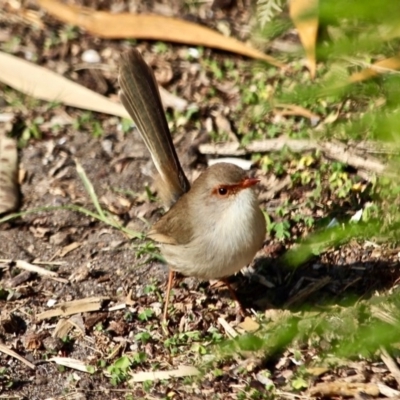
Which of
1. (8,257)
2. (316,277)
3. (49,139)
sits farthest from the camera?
(49,139)

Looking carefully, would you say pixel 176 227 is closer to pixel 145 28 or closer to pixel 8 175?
pixel 8 175

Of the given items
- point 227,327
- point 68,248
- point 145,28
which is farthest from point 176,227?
point 145,28

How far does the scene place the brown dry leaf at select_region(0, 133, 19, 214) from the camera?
7.19 m

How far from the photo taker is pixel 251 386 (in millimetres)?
5293

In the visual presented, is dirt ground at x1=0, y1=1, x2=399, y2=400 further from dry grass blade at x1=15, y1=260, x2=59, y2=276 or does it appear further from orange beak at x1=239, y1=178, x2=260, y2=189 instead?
orange beak at x1=239, y1=178, x2=260, y2=189

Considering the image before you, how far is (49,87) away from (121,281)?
2839 millimetres

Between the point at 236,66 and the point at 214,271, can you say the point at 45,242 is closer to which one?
the point at 214,271

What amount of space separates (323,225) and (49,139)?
3.09 meters

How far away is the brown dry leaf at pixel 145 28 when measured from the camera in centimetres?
852

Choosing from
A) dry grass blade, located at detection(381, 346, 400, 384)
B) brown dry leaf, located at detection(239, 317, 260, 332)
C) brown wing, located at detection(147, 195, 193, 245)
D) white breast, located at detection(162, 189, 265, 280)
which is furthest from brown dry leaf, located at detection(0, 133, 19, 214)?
dry grass blade, located at detection(381, 346, 400, 384)

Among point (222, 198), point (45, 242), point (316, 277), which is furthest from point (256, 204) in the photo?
point (45, 242)

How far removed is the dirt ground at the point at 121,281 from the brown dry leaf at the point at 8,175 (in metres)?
0.10

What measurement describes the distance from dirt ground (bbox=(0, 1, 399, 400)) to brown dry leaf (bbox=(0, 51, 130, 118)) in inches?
4.6

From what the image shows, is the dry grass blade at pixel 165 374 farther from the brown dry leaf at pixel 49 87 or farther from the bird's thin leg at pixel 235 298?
the brown dry leaf at pixel 49 87
